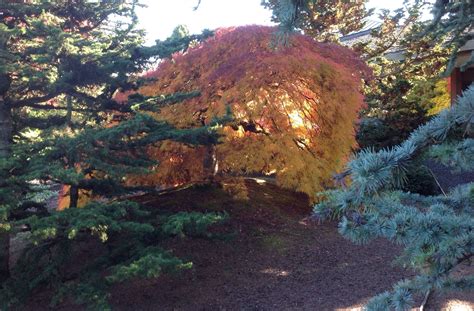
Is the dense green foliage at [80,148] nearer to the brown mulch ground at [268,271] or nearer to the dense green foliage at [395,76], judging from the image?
the brown mulch ground at [268,271]

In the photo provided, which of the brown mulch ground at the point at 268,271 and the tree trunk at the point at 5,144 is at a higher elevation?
the tree trunk at the point at 5,144

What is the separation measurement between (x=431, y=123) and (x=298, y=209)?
640 cm

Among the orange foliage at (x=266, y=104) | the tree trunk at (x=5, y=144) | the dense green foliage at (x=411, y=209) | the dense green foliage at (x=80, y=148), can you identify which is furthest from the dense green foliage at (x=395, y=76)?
the dense green foliage at (x=411, y=209)

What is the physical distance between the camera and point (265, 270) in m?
5.42

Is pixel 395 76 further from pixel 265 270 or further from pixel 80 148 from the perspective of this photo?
pixel 80 148

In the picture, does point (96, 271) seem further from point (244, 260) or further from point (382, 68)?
point (382, 68)

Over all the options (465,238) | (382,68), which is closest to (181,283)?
(465,238)

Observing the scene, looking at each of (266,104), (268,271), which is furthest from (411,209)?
(266,104)

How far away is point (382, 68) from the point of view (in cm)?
1184

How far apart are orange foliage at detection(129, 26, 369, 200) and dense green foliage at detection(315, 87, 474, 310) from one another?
440 cm

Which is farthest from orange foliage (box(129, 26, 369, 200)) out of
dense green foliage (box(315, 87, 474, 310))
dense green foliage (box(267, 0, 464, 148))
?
dense green foliage (box(267, 0, 464, 148))

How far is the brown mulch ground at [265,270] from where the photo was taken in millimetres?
4684

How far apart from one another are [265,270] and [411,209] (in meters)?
4.07

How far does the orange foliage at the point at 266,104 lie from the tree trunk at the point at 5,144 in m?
1.76
